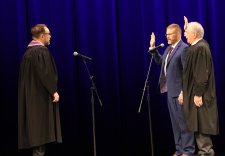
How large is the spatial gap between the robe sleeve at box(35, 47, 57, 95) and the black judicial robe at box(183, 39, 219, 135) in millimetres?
1366

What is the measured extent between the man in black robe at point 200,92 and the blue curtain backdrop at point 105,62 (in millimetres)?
1083

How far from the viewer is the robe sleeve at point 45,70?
13.2 ft

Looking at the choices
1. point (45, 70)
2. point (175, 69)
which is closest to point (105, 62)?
point (175, 69)

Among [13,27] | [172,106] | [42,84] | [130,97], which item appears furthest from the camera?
[130,97]

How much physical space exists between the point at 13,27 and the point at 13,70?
52 cm

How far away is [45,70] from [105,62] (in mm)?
1243

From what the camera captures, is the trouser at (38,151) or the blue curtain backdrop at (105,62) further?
the blue curtain backdrop at (105,62)

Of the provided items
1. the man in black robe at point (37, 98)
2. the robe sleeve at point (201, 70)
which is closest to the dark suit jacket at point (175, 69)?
the robe sleeve at point (201, 70)

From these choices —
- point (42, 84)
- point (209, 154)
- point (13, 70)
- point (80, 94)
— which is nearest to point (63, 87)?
point (80, 94)

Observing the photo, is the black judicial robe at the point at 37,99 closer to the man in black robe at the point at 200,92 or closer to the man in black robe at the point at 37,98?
the man in black robe at the point at 37,98

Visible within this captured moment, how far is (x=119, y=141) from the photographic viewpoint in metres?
5.20

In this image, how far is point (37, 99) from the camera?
4.09 meters

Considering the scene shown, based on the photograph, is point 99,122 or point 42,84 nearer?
point 42,84

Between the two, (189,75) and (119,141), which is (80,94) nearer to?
(119,141)
